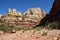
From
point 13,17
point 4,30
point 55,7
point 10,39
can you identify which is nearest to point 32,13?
point 13,17

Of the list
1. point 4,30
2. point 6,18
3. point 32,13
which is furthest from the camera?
point 32,13

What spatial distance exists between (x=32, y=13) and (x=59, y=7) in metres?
35.8

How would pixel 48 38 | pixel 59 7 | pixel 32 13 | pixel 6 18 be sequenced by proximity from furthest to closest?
pixel 32 13
pixel 6 18
pixel 59 7
pixel 48 38

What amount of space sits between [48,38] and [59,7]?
47.3 ft

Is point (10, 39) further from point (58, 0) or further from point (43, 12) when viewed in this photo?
point (43, 12)

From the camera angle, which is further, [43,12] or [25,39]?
[43,12]

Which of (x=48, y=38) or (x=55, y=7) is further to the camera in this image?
(x=55, y=7)

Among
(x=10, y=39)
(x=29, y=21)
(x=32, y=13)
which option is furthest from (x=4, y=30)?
(x=32, y=13)

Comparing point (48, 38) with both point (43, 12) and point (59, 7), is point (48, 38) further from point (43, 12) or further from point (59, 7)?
point (43, 12)

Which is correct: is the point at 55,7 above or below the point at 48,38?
above

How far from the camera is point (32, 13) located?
61.6m

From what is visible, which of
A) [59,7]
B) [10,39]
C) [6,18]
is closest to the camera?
[10,39]

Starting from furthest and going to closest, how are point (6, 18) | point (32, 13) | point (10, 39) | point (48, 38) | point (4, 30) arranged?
point (32, 13), point (6, 18), point (4, 30), point (10, 39), point (48, 38)

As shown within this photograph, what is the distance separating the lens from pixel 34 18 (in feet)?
186
